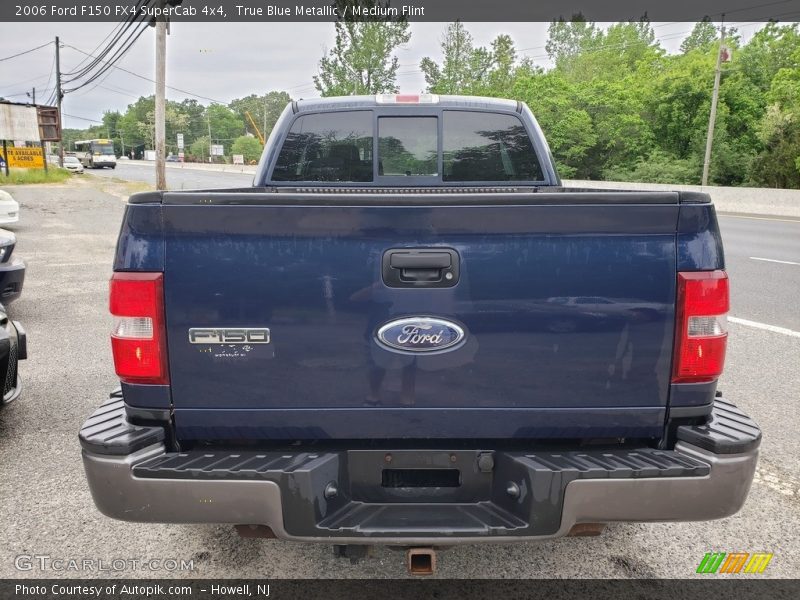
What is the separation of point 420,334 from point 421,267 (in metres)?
0.22

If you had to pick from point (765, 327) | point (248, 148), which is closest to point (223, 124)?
point (248, 148)

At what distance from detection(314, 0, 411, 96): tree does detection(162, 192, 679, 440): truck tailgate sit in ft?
162

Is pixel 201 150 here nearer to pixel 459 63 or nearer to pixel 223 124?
pixel 223 124

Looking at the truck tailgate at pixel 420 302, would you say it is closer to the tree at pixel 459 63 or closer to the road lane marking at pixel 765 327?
the road lane marking at pixel 765 327

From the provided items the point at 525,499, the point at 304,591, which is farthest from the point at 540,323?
the point at 304,591

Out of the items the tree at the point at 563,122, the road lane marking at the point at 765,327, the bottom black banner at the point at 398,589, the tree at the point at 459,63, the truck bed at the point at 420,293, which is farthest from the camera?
the tree at the point at 459,63

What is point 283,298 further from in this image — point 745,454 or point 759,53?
point 759,53

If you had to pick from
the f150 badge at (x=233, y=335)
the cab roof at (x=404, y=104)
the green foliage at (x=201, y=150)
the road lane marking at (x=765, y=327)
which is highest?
the green foliage at (x=201, y=150)

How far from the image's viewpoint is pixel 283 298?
2.01m

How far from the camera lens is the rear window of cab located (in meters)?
4.13

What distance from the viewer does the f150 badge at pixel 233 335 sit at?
2025 mm

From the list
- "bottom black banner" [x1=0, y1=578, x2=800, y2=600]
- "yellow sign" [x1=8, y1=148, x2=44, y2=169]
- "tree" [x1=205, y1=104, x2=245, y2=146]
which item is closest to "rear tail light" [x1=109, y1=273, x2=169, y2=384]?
"bottom black banner" [x1=0, y1=578, x2=800, y2=600]

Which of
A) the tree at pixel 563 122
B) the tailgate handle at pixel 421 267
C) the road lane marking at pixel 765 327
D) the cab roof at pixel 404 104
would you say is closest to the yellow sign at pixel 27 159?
the tree at pixel 563 122

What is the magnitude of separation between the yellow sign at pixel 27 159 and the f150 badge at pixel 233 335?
40.5 m
